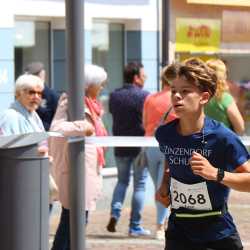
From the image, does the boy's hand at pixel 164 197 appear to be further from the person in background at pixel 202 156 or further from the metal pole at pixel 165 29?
the metal pole at pixel 165 29

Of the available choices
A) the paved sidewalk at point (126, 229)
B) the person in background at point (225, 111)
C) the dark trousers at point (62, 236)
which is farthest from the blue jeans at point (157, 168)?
the dark trousers at point (62, 236)

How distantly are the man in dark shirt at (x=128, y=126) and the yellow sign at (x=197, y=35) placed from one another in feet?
15.4

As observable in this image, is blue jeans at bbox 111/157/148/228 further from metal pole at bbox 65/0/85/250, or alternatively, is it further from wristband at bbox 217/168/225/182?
wristband at bbox 217/168/225/182

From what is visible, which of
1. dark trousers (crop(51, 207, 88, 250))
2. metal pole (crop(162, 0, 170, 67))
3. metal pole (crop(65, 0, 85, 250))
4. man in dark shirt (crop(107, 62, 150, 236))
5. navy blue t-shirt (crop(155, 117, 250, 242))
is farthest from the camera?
metal pole (crop(162, 0, 170, 67))

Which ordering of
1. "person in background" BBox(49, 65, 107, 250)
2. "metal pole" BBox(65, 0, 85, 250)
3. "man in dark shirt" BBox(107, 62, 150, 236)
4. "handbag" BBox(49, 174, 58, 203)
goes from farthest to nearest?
"man in dark shirt" BBox(107, 62, 150, 236)
"person in background" BBox(49, 65, 107, 250)
"handbag" BBox(49, 174, 58, 203)
"metal pole" BBox(65, 0, 85, 250)

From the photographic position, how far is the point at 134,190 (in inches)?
383

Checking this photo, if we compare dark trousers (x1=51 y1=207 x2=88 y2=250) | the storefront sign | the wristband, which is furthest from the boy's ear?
the storefront sign

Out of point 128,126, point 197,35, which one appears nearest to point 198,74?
point 128,126

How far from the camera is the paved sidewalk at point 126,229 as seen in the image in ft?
29.3

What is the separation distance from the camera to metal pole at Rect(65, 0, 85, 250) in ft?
17.6

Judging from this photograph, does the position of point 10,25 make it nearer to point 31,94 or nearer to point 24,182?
point 31,94

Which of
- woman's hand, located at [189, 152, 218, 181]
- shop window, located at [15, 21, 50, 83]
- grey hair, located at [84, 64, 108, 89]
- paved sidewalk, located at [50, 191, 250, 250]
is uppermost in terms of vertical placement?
shop window, located at [15, 21, 50, 83]

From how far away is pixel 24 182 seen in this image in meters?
4.91

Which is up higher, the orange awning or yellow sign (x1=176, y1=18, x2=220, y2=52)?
the orange awning
